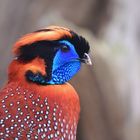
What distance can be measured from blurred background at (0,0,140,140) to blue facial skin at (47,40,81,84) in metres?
2.87

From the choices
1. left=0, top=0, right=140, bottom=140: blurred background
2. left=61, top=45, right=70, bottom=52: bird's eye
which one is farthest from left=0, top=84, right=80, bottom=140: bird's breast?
left=0, top=0, right=140, bottom=140: blurred background

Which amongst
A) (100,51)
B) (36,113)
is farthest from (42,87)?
(100,51)

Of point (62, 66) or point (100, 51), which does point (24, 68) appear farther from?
point (100, 51)

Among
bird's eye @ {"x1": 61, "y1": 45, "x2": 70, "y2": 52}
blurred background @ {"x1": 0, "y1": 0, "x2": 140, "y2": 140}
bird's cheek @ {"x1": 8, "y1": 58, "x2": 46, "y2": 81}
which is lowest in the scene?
blurred background @ {"x1": 0, "y1": 0, "x2": 140, "y2": 140}

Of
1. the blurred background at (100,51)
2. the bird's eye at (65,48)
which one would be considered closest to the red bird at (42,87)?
the bird's eye at (65,48)

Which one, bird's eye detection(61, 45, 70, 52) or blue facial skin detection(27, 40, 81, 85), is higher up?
bird's eye detection(61, 45, 70, 52)

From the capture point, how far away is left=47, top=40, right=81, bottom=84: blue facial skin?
3.02 metres

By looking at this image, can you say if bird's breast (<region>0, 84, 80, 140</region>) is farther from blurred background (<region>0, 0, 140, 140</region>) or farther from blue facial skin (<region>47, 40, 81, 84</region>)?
blurred background (<region>0, 0, 140, 140</region>)

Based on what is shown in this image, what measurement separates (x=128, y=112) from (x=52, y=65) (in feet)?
11.2

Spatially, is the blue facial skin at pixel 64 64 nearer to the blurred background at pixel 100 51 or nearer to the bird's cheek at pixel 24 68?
the bird's cheek at pixel 24 68

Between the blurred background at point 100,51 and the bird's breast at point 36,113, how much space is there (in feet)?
9.47

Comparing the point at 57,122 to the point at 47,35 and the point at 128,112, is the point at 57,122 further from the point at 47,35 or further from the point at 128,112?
the point at 128,112

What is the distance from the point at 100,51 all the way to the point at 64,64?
309 centimetres

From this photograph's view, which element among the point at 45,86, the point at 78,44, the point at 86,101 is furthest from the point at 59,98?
the point at 86,101
